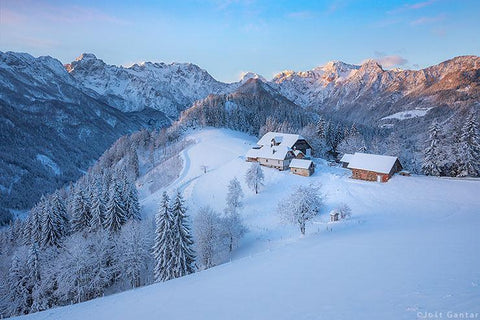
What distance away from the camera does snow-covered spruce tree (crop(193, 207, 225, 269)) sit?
42.3m

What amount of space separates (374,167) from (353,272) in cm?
4009

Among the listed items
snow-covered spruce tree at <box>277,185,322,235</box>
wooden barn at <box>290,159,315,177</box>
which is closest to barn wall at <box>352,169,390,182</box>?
wooden barn at <box>290,159,315,177</box>

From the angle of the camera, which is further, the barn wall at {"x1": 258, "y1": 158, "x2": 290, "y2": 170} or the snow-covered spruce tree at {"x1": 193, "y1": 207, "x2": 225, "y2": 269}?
the barn wall at {"x1": 258, "y1": 158, "x2": 290, "y2": 170}

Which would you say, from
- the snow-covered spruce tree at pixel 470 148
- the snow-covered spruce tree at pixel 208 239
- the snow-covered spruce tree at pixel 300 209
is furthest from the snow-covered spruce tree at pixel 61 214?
the snow-covered spruce tree at pixel 470 148

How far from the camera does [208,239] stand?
140ft

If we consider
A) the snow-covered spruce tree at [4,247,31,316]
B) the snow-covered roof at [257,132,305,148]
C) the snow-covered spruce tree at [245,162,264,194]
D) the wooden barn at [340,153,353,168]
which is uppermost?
the snow-covered roof at [257,132,305,148]

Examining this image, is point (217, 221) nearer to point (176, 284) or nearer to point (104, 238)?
point (104, 238)

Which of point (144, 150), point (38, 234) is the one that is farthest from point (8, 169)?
point (38, 234)

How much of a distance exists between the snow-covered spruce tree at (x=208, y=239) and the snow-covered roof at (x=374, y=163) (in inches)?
1174

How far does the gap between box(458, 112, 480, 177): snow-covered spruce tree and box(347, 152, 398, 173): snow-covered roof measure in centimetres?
1265

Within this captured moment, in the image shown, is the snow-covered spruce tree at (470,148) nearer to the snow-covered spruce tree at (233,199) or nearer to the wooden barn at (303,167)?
the wooden barn at (303,167)

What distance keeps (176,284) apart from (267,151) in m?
48.8

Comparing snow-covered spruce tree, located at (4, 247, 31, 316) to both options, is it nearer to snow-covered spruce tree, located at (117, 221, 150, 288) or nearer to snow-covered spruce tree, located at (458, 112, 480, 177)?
snow-covered spruce tree, located at (117, 221, 150, 288)

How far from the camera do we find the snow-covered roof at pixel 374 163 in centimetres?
5310
